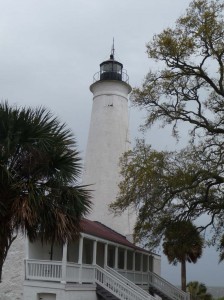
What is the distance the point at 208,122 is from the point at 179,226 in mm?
4918

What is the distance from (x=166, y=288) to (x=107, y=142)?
10.8 meters

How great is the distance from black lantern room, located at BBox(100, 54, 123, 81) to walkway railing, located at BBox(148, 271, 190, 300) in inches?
578

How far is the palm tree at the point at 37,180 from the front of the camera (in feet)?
45.2

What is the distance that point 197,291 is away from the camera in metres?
40.1

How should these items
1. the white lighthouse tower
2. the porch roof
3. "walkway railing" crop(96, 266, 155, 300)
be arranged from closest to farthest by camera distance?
"walkway railing" crop(96, 266, 155, 300), the porch roof, the white lighthouse tower

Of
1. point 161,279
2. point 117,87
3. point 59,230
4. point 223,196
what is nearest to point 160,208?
point 223,196

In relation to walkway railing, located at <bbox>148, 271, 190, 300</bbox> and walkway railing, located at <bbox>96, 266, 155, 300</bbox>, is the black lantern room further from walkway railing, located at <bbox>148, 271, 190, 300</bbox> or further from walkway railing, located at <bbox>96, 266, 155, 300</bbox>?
walkway railing, located at <bbox>96, 266, 155, 300</bbox>

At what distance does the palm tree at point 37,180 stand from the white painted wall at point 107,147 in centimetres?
1749

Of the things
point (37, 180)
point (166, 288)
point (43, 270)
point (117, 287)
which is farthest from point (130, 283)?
point (37, 180)

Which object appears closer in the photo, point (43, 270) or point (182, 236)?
point (43, 270)

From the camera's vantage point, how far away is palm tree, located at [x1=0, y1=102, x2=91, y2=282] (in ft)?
45.2

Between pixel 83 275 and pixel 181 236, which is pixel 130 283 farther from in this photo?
pixel 181 236

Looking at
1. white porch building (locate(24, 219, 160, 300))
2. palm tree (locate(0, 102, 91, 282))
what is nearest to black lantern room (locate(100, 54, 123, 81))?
white porch building (locate(24, 219, 160, 300))

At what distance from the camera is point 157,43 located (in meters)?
21.0
